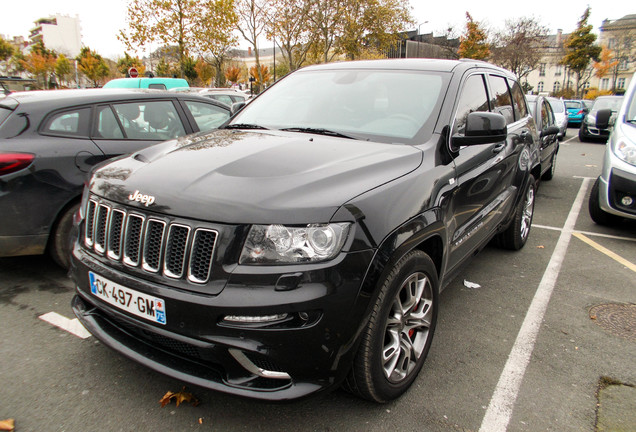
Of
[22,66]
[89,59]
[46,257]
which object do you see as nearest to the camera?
[46,257]

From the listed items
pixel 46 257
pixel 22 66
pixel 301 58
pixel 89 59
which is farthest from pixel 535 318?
pixel 22 66

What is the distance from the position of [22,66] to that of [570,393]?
77.1 metres

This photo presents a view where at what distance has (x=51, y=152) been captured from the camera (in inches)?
144

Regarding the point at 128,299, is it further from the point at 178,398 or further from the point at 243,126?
the point at 243,126

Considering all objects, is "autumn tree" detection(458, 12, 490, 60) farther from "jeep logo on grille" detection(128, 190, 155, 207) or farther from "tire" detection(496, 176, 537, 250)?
"jeep logo on grille" detection(128, 190, 155, 207)

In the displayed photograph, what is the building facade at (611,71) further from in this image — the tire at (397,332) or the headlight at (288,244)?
the headlight at (288,244)

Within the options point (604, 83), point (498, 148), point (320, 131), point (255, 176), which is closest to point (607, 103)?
point (498, 148)

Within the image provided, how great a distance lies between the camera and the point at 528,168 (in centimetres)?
464

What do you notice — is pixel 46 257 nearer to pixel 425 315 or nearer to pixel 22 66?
pixel 425 315

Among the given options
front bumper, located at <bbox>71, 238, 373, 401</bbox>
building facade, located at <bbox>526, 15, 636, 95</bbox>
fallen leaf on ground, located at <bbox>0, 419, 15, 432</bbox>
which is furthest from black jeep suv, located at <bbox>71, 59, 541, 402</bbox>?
building facade, located at <bbox>526, 15, 636, 95</bbox>

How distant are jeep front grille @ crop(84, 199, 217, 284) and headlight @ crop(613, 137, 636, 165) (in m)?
5.33

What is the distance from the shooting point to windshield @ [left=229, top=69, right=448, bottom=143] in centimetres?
289

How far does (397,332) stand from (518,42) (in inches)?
1742

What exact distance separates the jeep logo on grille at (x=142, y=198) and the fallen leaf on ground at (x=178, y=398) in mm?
1047
